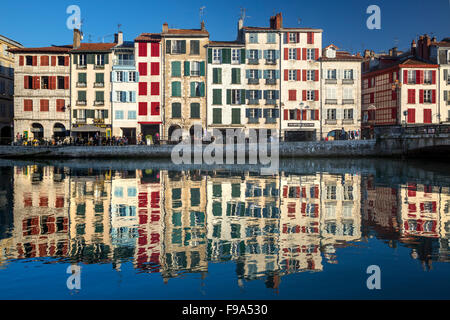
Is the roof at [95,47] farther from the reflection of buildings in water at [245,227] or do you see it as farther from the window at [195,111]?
the reflection of buildings in water at [245,227]

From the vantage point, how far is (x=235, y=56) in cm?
5931

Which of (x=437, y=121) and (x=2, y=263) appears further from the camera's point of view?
(x=437, y=121)

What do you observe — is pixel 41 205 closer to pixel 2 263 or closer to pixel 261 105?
pixel 2 263

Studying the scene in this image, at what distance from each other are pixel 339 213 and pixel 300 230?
10.2ft

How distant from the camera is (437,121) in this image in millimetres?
60344

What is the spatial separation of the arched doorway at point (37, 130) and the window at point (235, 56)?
25.5 m

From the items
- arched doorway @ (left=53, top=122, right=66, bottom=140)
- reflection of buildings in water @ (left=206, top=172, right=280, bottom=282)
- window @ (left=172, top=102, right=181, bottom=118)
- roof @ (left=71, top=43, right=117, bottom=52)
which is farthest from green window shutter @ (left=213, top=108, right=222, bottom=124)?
reflection of buildings in water @ (left=206, top=172, right=280, bottom=282)

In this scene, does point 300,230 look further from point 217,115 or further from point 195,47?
point 195,47

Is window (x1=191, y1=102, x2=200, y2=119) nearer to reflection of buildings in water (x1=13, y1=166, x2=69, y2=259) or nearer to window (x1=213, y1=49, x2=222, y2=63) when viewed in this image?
window (x1=213, y1=49, x2=222, y2=63)

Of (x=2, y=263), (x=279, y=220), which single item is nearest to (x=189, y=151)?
(x=279, y=220)

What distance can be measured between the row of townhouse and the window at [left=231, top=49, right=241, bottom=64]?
124mm

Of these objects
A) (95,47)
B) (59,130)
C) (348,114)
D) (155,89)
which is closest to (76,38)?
(95,47)

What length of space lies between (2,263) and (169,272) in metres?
3.11

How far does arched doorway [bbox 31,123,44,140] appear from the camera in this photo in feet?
197
